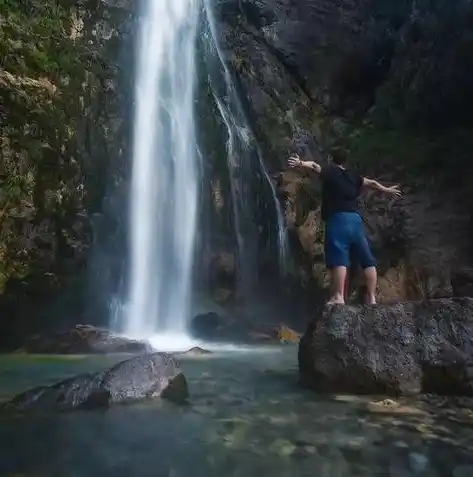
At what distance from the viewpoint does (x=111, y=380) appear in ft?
15.0

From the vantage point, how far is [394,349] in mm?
4867

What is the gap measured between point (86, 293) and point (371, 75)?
10.5 meters

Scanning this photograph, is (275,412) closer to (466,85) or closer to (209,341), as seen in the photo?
(209,341)

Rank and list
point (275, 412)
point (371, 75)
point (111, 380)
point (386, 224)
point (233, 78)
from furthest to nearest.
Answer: point (371, 75)
point (233, 78)
point (386, 224)
point (111, 380)
point (275, 412)

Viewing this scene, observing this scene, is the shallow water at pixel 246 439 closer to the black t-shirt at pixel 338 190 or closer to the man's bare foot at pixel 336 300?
the man's bare foot at pixel 336 300

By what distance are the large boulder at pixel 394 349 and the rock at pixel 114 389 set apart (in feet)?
3.99

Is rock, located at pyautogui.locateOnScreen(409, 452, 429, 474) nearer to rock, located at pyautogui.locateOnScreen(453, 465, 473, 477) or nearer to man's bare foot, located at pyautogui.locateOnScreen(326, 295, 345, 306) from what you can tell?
rock, located at pyautogui.locateOnScreen(453, 465, 473, 477)

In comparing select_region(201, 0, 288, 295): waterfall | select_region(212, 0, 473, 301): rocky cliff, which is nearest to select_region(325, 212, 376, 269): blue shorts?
select_region(201, 0, 288, 295): waterfall

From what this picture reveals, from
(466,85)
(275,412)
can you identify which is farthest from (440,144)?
(275,412)

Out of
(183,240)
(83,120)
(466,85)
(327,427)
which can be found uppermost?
(466,85)

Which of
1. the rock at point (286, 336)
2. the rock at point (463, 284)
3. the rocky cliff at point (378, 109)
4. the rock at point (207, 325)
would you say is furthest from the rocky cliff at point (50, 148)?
the rock at point (463, 284)

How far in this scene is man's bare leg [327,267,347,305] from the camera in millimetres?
5355

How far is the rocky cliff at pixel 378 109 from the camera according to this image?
13.9 m

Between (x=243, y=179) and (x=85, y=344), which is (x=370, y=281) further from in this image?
(x=243, y=179)
